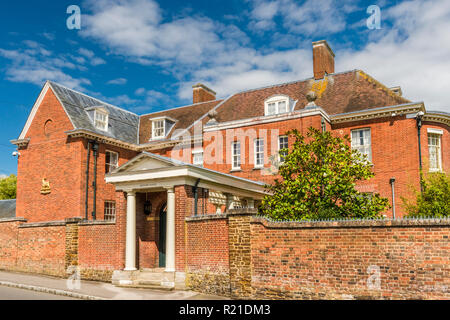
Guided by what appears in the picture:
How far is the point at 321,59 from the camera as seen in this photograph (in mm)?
28594

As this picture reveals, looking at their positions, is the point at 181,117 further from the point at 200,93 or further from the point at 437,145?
the point at 437,145

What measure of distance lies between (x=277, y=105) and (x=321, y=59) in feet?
16.7

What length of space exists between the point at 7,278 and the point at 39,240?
2.32 meters

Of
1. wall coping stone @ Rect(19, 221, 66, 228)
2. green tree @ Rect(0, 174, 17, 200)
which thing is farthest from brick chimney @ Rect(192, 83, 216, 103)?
green tree @ Rect(0, 174, 17, 200)

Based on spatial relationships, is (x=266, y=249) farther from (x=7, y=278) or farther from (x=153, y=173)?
(x=7, y=278)

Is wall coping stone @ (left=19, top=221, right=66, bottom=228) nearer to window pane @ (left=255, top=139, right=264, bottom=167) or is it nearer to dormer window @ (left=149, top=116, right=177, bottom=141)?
window pane @ (left=255, top=139, right=264, bottom=167)

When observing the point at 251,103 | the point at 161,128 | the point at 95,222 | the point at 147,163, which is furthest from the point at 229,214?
the point at 161,128

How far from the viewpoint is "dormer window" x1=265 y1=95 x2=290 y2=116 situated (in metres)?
25.9

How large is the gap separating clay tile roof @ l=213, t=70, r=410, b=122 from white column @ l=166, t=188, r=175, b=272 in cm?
1237

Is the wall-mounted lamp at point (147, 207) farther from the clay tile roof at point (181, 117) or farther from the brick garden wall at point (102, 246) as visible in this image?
the clay tile roof at point (181, 117)

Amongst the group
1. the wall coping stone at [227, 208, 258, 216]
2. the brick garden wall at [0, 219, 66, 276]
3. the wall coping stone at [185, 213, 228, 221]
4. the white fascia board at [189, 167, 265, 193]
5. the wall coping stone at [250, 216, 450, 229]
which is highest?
the white fascia board at [189, 167, 265, 193]

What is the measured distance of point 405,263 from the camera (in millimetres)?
11094

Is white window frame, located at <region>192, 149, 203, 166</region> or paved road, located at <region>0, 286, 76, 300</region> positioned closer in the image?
paved road, located at <region>0, 286, 76, 300</region>
